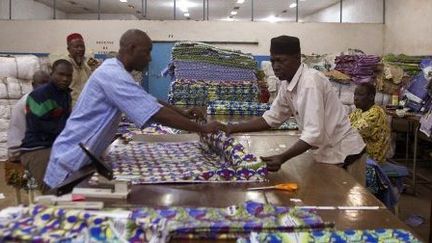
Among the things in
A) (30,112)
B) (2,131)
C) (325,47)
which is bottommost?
(2,131)

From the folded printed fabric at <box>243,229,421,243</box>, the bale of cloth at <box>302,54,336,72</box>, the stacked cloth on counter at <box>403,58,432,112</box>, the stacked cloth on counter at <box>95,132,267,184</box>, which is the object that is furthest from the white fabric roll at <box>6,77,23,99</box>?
the folded printed fabric at <box>243,229,421,243</box>

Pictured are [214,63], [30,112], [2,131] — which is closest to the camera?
[30,112]

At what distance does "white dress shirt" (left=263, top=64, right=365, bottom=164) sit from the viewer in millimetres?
2473

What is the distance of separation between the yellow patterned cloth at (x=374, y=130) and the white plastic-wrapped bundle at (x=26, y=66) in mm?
5200

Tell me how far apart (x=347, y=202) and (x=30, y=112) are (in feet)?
7.50

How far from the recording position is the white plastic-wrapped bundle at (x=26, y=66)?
7410mm

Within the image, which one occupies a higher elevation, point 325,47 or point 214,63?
point 325,47

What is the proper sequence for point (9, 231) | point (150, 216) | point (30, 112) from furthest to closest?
point (30, 112), point (150, 216), point (9, 231)

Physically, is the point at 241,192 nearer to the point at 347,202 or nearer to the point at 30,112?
the point at 347,202

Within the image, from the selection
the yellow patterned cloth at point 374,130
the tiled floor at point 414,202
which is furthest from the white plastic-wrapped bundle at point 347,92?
the yellow patterned cloth at point 374,130

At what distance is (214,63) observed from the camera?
17.9 ft

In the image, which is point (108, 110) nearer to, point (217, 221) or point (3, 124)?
point (217, 221)

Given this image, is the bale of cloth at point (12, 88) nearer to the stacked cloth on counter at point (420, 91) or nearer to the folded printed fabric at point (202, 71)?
the folded printed fabric at point (202, 71)

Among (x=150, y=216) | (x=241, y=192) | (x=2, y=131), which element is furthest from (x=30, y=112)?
(x=2, y=131)
